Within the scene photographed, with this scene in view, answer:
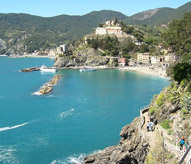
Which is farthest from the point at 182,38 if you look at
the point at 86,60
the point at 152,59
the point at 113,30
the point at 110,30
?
the point at 110,30

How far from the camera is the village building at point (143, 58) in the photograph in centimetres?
10275

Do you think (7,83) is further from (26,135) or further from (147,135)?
(147,135)

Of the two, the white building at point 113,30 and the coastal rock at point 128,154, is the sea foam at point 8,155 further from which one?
the white building at point 113,30

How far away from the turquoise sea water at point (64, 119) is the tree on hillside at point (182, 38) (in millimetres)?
11007

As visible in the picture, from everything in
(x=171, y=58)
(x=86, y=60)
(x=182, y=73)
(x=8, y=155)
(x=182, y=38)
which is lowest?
(x=8, y=155)

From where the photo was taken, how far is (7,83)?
226ft

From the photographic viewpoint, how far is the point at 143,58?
104m

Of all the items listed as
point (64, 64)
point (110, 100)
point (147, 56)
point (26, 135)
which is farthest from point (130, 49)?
point (26, 135)

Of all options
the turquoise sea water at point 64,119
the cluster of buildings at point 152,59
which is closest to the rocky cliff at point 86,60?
the cluster of buildings at point 152,59

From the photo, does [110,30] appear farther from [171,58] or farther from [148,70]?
[171,58]

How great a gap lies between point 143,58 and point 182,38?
68610 mm

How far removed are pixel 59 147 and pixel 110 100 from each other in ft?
68.7

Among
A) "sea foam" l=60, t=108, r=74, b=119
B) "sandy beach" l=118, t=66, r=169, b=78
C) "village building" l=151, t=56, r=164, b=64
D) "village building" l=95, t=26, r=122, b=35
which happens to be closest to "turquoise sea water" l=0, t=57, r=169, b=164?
"sea foam" l=60, t=108, r=74, b=119

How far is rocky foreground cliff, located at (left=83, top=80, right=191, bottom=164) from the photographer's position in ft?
65.8
